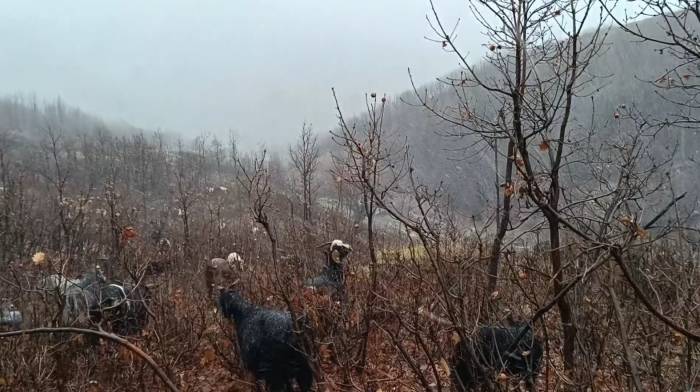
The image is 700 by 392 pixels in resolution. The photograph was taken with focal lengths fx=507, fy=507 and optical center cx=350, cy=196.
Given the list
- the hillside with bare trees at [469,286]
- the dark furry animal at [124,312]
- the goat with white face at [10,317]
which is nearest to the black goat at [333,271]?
the hillside with bare trees at [469,286]

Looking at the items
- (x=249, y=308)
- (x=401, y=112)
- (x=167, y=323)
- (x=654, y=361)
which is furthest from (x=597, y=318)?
(x=401, y=112)

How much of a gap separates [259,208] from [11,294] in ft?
10.6

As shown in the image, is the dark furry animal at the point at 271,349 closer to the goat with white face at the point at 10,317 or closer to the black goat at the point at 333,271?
the black goat at the point at 333,271

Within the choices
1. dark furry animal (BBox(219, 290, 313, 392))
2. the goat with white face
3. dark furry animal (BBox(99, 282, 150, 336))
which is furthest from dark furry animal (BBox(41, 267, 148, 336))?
dark furry animal (BBox(219, 290, 313, 392))

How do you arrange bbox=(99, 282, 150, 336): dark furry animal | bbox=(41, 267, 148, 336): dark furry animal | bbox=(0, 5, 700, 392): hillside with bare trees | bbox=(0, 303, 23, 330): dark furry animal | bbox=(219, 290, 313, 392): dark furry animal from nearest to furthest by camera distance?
bbox=(0, 5, 700, 392): hillside with bare trees < bbox=(219, 290, 313, 392): dark furry animal < bbox=(0, 303, 23, 330): dark furry animal < bbox=(41, 267, 148, 336): dark furry animal < bbox=(99, 282, 150, 336): dark furry animal

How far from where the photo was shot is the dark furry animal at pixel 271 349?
4199 mm

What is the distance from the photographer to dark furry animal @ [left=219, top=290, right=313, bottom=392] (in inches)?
165

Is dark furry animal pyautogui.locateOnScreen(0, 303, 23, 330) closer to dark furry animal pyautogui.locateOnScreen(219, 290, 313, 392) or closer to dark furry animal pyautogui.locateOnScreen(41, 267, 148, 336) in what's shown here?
dark furry animal pyautogui.locateOnScreen(41, 267, 148, 336)

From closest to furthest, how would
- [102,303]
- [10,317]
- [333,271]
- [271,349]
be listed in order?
1. [271,349]
2. [10,317]
3. [102,303]
4. [333,271]

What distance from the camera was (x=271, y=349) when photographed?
13.8ft

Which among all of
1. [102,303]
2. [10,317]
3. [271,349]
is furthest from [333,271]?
[10,317]

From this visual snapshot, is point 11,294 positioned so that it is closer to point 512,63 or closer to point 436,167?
point 512,63

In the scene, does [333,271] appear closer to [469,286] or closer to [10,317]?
[469,286]

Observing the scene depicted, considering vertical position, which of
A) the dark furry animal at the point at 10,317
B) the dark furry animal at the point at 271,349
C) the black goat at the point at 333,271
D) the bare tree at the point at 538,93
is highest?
the bare tree at the point at 538,93
